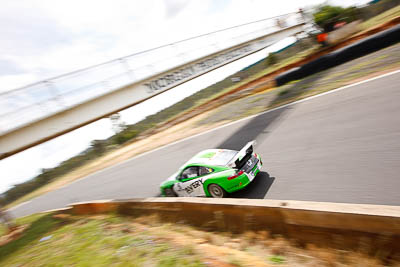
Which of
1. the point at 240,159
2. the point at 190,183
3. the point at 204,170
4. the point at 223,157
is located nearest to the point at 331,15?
the point at 223,157

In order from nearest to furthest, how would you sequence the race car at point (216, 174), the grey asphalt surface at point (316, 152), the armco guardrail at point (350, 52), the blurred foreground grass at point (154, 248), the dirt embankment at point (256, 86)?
the blurred foreground grass at point (154, 248) < the grey asphalt surface at point (316, 152) < the race car at point (216, 174) < the armco guardrail at point (350, 52) < the dirt embankment at point (256, 86)

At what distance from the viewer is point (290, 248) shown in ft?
11.8

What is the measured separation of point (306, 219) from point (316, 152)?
3.64m

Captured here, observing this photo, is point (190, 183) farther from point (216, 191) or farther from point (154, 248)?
point (154, 248)

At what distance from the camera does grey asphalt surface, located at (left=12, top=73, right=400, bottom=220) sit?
4992 mm

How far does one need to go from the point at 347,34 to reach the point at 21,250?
2313 centimetres

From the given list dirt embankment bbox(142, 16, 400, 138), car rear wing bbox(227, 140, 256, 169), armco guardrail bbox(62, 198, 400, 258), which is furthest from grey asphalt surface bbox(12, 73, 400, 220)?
dirt embankment bbox(142, 16, 400, 138)

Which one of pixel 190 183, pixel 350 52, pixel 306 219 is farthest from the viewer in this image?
pixel 350 52

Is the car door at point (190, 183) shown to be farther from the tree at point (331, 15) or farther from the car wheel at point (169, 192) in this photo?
the tree at point (331, 15)

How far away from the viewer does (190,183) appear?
6.68 meters

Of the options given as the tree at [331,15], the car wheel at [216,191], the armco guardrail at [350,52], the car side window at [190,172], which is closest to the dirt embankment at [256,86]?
the armco guardrail at [350,52]

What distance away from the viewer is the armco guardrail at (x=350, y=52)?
12.4 m

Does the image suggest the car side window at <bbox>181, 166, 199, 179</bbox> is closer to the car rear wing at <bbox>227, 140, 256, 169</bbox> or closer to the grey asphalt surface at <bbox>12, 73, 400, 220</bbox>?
the car rear wing at <bbox>227, 140, 256, 169</bbox>

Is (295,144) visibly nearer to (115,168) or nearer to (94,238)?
(94,238)
